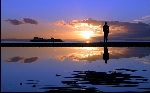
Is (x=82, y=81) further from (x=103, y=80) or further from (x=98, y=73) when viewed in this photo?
(x=98, y=73)

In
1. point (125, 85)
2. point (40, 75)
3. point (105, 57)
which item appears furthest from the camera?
point (105, 57)

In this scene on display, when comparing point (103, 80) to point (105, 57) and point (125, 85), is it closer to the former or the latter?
point (125, 85)

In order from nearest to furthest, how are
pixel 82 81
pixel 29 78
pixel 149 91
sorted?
pixel 149 91 < pixel 82 81 < pixel 29 78

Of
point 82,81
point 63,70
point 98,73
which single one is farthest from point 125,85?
point 63,70

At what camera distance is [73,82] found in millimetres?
15914

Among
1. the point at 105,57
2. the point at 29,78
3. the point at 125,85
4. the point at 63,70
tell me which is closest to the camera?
the point at 125,85

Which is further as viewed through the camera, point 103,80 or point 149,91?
point 103,80

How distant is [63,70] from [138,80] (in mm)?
5774

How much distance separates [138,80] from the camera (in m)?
16.7

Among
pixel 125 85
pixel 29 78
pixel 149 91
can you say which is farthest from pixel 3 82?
pixel 149 91

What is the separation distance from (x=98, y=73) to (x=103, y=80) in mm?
2413

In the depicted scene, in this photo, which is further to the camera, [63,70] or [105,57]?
[105,57]

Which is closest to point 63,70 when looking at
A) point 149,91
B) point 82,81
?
point 82,81

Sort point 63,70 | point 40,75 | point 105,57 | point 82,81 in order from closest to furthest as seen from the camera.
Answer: point 82,81 < point 40,75 < point 63,70 < point 105,57
